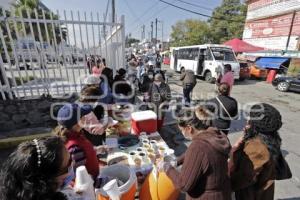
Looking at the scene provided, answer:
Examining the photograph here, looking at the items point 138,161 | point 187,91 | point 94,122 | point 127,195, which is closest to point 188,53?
point 187,91

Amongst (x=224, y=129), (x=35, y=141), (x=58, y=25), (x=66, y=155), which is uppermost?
(x=58, y=25)

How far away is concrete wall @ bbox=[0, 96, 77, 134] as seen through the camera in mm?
4328

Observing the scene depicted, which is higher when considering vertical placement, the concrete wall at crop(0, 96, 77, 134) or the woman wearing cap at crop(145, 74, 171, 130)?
the woman wearing cap at crop(145, 74, 171, 130)

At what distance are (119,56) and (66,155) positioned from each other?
6.07 metres

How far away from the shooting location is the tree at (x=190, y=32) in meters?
37.2

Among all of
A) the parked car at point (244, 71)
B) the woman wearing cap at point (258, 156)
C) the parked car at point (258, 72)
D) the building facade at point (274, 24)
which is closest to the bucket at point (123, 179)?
the woman wearing cap at point (258, 156)

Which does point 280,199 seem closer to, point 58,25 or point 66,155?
point 66,155

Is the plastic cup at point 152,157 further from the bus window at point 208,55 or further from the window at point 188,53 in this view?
the window at point 188,53

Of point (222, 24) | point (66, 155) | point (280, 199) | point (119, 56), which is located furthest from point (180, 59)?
point (222, 24)

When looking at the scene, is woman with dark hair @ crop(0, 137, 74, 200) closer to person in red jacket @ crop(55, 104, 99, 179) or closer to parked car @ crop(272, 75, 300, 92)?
person in red jacket @ crop(55, 104, 99, 179)

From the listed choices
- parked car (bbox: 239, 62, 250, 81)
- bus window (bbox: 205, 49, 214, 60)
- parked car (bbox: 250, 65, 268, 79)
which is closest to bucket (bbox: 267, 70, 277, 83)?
parked car (bbox: 250, 65, 268, 79)

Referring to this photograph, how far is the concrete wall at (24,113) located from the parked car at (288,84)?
37.7 feet

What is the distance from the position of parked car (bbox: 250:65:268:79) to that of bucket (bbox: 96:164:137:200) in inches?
635

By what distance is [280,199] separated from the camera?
295 centimetres
